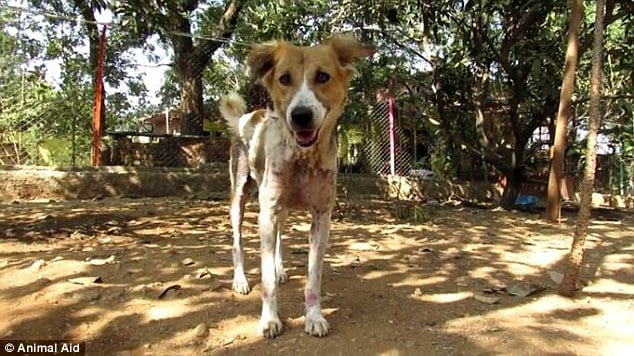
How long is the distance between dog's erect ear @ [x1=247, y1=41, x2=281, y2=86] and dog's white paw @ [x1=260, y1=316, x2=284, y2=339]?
1307 millimetres

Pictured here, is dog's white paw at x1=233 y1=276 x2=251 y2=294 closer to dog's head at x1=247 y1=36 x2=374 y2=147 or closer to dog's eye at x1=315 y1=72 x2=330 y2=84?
dog's head at x1=247 y1=36 x2=374 y2=147

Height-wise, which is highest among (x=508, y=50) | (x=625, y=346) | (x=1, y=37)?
(x=1, y=37)

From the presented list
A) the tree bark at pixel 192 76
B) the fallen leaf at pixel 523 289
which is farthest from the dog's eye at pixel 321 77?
the tree bark at pixel 192 76

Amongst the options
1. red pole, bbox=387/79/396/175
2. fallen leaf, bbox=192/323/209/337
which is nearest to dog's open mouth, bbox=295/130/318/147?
fallen leaf, bbox=192/323/209/337

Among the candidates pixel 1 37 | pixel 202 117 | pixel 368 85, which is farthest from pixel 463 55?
pixel 1 37

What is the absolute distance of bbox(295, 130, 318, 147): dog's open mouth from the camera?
271cm

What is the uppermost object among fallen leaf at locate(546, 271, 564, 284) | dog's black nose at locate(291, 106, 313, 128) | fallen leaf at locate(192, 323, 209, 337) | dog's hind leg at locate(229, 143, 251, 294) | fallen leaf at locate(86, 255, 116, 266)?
dog's black nose at locate(291, 106, 313, 128)

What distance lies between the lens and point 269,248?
308cm

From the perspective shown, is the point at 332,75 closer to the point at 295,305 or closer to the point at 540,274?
the point at 295,305

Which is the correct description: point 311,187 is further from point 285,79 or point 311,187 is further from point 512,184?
point 512,184

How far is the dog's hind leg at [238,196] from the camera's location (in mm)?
3736

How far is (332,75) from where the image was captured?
2.84m

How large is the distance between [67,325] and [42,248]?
6.40 feet

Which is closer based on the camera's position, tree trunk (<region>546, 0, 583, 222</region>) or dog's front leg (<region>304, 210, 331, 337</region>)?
dog's front leg (<region>304, 210, 331, 337</region>)
